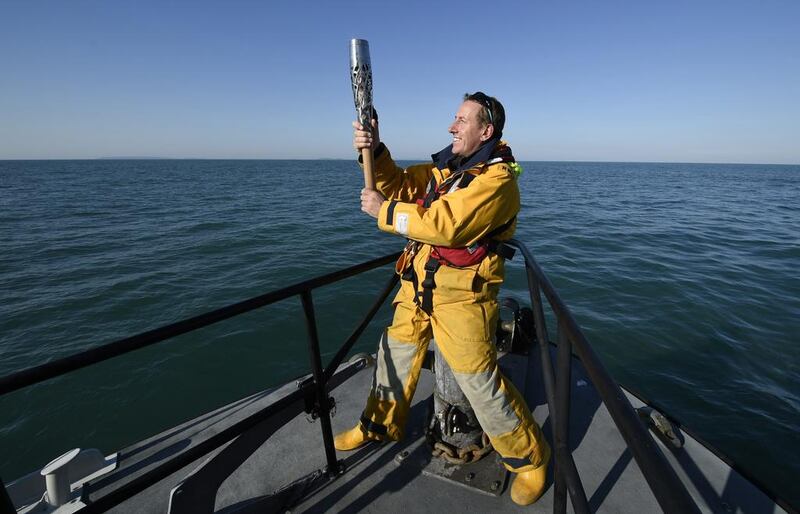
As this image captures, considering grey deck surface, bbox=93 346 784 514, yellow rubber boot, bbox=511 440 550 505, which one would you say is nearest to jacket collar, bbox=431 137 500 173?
yellow rubber boot, bbox=511 440 550 505

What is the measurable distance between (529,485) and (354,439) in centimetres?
121

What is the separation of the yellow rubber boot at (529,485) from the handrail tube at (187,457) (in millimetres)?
1418

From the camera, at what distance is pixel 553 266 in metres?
11.2

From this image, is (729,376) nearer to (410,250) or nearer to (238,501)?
(410,250)

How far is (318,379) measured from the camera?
217 cm

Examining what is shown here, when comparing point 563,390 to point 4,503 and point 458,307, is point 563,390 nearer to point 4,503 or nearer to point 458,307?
point 458,307

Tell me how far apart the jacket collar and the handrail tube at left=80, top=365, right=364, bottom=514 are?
164 centimetres

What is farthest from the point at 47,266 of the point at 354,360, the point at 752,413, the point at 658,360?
the point at 752,413

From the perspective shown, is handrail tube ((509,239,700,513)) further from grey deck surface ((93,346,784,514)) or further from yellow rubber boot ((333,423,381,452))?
yellow rubber boot ((333,423,381,452))

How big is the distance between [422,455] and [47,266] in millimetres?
14101

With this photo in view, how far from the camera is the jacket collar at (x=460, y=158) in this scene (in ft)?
7.34

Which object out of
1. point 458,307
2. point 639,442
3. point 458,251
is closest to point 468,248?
point 458,251

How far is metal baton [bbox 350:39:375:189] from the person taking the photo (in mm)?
1955

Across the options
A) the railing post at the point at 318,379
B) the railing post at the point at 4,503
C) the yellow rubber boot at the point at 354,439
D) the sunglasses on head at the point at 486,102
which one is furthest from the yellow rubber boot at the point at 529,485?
the railing post at the point at 4,503
